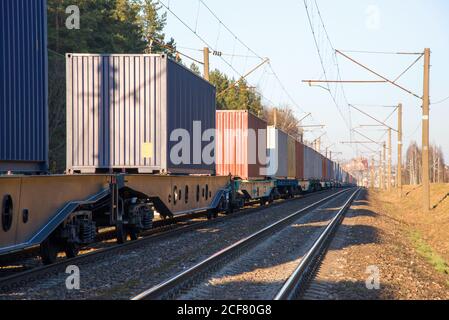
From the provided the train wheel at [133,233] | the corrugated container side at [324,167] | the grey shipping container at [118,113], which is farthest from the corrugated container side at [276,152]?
the corrugated container side at [324,167]

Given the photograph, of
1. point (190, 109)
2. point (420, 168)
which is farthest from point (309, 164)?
point (420, 168)

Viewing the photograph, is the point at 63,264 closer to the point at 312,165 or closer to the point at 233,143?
the point at 233,143

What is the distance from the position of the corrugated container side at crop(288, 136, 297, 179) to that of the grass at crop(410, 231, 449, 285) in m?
18.4

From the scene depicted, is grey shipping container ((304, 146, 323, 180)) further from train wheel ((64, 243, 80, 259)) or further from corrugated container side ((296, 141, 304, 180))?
train wheel ((64, 243, 80, 259))

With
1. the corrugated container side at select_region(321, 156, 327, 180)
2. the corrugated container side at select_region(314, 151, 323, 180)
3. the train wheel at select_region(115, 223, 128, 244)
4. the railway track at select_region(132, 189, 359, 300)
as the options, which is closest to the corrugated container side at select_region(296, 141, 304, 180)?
the corrugated container side at select_region(314, 151, 323, 180)

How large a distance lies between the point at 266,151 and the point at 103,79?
15.7 m

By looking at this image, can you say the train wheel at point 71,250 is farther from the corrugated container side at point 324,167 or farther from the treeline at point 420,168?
the treeline at point 420,168

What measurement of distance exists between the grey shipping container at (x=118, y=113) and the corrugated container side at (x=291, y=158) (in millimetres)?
23585

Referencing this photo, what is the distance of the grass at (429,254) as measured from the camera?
12.2m

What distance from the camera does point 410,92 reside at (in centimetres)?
2591

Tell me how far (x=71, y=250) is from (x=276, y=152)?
70.0 feet
